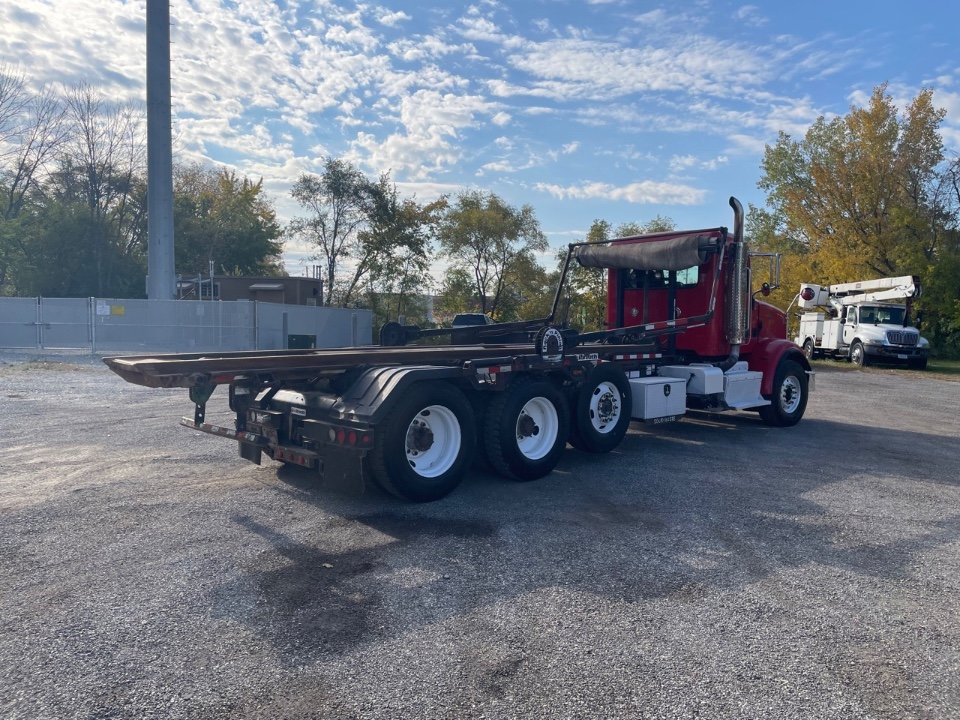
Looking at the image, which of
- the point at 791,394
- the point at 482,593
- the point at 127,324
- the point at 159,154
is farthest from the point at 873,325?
the point at 482,593

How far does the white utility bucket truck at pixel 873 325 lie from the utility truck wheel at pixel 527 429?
2081 centimetres

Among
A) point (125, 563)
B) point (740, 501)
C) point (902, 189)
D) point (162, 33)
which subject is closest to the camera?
point (125, 563)

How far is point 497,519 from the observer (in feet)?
20.3

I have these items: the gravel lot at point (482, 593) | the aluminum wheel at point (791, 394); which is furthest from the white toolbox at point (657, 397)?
the aluminum wheel at point (791, 394)

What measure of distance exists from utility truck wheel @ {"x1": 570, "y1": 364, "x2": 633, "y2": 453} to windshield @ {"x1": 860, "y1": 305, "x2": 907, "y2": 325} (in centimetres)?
2353

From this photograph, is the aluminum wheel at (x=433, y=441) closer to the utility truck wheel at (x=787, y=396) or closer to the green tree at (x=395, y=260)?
the utility truck wheel at (x=787, y=396)

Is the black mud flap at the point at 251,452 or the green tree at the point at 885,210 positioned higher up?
the green tree at the point at 885,210

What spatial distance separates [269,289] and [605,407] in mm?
27038

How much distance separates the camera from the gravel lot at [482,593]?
3438mm

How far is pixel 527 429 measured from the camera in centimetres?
770

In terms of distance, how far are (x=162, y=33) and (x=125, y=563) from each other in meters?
23.9

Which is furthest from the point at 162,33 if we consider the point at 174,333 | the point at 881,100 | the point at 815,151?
the point at 815,151

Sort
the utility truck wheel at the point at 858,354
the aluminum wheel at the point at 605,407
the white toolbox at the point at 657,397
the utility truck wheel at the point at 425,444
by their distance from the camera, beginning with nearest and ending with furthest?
the utility truck wheel at the point at 425,444 < the aluminum wheel at the point at 605,407 < the white toolbox at the point at 657,397 < the utility truck wheel at the point at 858,354

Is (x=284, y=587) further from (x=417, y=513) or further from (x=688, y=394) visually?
(x=688, y=394)
